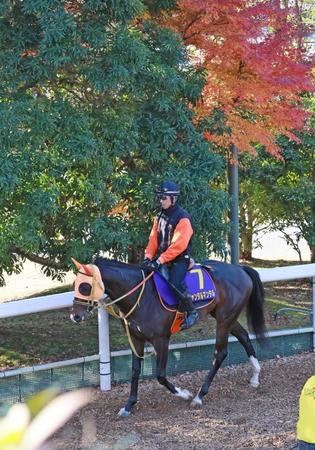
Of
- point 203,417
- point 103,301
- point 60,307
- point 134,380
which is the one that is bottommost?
point 203,417

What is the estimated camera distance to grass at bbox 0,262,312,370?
7648 millimetres

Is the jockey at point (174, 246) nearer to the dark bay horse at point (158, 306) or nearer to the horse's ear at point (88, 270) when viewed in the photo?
the dark bay horse at point (158, 306)

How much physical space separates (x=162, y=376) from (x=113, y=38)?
3.79 meters

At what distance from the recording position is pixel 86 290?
18.6 feet

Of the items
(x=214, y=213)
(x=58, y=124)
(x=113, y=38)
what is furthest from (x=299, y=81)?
(x=58, y=124)

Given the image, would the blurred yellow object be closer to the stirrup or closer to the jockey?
the jockey

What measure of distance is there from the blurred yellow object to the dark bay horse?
2.58 meters

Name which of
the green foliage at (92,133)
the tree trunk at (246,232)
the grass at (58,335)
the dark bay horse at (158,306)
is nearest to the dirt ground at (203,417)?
the dark bay horse at (158,306)

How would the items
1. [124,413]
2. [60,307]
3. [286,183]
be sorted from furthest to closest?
1. [286,183]
2. [60,307]
3. [124,413]

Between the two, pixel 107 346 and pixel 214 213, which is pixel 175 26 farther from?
pixel 107 346

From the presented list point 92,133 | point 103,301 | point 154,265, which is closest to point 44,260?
point 92,133

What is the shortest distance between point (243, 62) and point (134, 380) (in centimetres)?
487

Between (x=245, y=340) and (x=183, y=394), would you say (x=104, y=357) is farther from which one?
(x=245, y=340)

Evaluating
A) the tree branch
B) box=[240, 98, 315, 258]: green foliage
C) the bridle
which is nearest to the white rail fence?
the bridle
